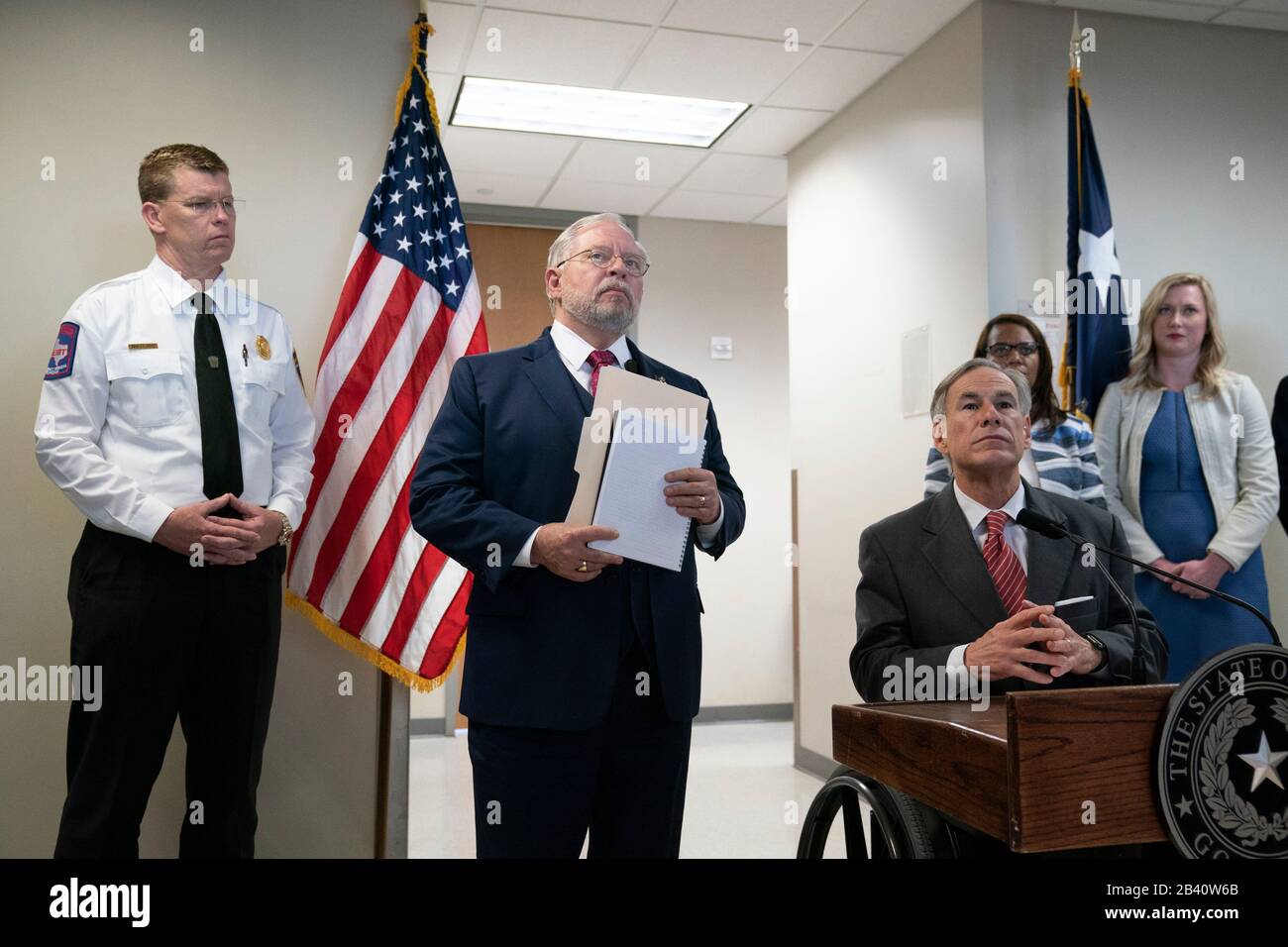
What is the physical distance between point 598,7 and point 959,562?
2.75 m

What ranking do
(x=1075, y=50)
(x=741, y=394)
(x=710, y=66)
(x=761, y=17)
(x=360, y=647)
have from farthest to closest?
(x=741, y=394) → (x=710, y=66) → (x=761, y=17) → (x=1075, y=50) → (x=360, y=647)

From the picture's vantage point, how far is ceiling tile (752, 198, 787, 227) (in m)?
6.18

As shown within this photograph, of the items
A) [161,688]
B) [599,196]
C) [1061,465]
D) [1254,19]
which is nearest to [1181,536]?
[1061,465]

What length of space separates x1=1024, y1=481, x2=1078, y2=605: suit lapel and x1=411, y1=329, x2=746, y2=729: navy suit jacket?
549 millimetres

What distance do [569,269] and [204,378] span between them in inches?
41.5

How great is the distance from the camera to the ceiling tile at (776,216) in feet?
20.3

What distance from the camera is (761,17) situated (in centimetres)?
383

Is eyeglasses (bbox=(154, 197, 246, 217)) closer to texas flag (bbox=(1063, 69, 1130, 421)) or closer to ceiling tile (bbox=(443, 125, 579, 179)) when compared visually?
ceiling tile (bbox=(443, 125, 579, 179))

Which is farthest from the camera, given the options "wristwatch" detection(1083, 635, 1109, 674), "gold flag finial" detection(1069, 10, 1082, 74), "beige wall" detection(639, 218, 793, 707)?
"beige wall" detection(639, 218, 793, 707)

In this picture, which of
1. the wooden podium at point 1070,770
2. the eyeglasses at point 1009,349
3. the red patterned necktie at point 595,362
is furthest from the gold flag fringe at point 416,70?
the wooden podium at point 1070,770

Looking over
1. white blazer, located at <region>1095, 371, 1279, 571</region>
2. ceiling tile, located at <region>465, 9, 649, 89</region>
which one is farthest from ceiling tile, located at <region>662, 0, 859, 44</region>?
white blazer, located at <region>1095, 371, 1279, 571</region>

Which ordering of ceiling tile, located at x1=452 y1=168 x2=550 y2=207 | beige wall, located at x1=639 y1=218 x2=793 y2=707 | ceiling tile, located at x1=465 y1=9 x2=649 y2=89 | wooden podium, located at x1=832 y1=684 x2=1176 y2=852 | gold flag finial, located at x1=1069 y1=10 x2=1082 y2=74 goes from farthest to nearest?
beige wall, located at x1=639 y1=218 x2=793 y2=707
ceiling tile, located at x1=452 y1=168 x2=550 y2=207
ceiling tile, located at x1=465 y1=9 x2=649 y2=89
gold flag finial, located at x1=1069 y1=10 x2=1082 y2=74
wooden podium, located at x1=832 y1=684 x2=1176 y2=852

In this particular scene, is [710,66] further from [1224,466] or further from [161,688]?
[161,688]

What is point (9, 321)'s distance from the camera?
2.91 meters
